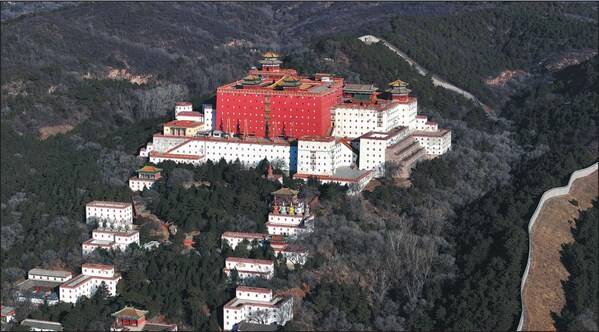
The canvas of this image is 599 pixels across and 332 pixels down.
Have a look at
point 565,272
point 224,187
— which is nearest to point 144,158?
point 224,187

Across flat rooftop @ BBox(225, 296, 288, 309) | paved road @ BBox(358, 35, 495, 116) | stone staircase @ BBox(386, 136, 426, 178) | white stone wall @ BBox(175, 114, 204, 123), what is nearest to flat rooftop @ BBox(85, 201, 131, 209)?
flat rooftop @ BBox(225, 296, 288, 309)

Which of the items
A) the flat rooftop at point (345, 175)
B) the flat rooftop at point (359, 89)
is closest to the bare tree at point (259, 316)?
the flat rooftop at point (345, 175)

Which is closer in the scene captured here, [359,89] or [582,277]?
[582,277]

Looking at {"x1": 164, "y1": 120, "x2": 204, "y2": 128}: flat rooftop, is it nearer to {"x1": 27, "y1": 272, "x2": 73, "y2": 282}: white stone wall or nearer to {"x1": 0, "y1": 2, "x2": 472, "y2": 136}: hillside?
{"x1": 0, "y1": 2, "x2": 472, "y2": 136}: hillside

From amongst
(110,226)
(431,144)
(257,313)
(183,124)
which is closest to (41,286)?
(110,226)

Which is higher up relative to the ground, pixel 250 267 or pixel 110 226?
pixel 110 226

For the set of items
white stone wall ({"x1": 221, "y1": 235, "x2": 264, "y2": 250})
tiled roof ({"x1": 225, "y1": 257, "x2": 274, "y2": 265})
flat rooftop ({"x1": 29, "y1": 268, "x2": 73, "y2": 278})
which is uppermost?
white stone wall ({"x1": 221, "y1": 235, "x2": 264, "y2": 250})

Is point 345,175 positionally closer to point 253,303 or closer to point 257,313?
point 253,303
